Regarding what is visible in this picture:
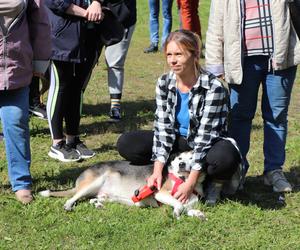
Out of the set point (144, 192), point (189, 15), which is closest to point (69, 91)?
point (144, 192)

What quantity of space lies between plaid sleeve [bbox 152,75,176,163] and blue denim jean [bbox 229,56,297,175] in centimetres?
60

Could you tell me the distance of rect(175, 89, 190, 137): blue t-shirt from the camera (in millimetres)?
4023

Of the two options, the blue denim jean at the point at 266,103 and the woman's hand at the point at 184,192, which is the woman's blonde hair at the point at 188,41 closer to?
the blue denim jean at the point at 266,103

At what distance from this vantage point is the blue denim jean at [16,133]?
398 centimetres

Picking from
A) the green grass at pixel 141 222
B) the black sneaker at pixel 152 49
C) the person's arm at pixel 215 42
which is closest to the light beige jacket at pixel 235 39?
the person's arm at pixel 215 42

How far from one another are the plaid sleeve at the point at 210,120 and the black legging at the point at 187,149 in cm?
6

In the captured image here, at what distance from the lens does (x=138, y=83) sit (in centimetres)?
856

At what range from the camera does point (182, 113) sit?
4074mm

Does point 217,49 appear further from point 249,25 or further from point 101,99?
point 101,99

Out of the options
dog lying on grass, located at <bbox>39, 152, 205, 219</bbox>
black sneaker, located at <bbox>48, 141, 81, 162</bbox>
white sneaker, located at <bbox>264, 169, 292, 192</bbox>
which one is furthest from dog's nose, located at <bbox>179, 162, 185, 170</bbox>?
black sneaker, located at <bbox>48, 141, 81, 162</bbox>

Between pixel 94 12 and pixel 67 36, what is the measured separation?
1.04 feet

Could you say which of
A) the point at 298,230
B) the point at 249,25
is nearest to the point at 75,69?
the point at 249,25

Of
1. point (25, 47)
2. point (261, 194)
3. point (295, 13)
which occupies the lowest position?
point (261, 194)

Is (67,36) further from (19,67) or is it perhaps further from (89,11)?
(19,67)
